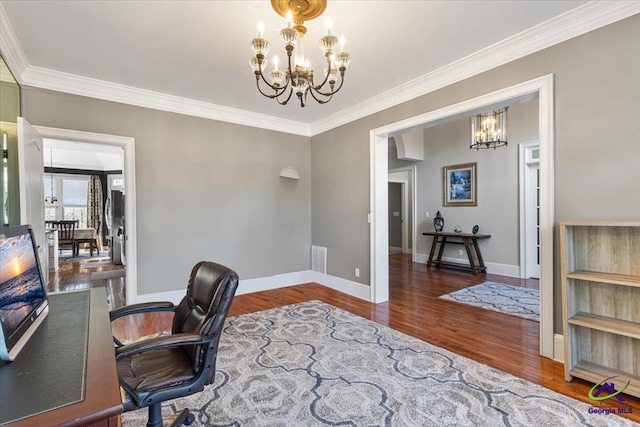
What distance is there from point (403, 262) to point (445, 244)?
42.5 inches

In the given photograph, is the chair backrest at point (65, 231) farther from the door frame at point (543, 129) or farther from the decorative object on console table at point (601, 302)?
the decorative object on console table at point (601, 302)

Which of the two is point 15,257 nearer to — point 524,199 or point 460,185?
point 524,199

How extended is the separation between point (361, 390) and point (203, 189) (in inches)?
125

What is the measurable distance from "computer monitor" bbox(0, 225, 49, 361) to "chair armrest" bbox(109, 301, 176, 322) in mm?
330

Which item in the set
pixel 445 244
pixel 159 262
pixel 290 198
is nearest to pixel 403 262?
pixel 445 244

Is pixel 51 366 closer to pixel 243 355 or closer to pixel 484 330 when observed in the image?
pixel 243 355

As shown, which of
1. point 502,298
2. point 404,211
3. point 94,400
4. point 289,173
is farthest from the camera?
point 404,211

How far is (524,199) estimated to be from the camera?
5.28 meters

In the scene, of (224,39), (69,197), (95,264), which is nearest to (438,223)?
(224,39)

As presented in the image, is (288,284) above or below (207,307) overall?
below

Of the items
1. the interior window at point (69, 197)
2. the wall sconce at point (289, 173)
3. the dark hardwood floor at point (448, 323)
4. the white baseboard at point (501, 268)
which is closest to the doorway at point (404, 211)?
the white baseboard at point (501, 268)

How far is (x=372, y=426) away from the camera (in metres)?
1.71

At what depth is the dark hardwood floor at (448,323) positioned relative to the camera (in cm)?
228

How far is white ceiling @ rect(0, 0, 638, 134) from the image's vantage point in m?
2.18
